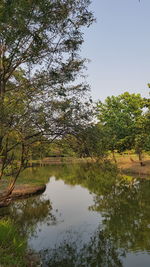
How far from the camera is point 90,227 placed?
17250 mm

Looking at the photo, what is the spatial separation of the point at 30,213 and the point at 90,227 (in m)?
6.24

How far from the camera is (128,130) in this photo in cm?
5150

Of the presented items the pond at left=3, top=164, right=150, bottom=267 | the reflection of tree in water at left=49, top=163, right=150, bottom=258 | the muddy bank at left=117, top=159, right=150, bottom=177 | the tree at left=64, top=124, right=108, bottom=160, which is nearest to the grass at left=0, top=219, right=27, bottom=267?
the pond at left=3, top=164, right=150, bottom=267

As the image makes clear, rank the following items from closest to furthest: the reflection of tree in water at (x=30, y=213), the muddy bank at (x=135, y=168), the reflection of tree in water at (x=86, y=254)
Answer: the reflection of tree in water at (x=86, y=254), the reflection of tree in water at (x=30, y=213), the muddy bank at (x=135, y=168)

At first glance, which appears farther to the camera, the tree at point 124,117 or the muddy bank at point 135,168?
the tree at point 124,117

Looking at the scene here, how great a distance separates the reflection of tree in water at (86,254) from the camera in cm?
1191

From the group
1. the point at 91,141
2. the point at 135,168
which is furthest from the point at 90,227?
the point at 135,168

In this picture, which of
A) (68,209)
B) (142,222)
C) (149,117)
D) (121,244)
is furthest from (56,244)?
(149,117)

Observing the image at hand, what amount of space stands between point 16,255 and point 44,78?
27.5 feet

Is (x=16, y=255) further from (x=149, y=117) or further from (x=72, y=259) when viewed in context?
(x=149, y=117)

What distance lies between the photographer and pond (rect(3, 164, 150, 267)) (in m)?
12.2

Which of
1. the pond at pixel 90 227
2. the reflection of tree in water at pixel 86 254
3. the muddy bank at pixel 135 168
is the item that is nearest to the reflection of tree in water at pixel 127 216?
the pond at pixel 90 227

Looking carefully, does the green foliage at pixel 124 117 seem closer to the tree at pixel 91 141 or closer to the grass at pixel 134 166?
the grass at pixel 134 166

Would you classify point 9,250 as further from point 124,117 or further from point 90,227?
point 124,117
